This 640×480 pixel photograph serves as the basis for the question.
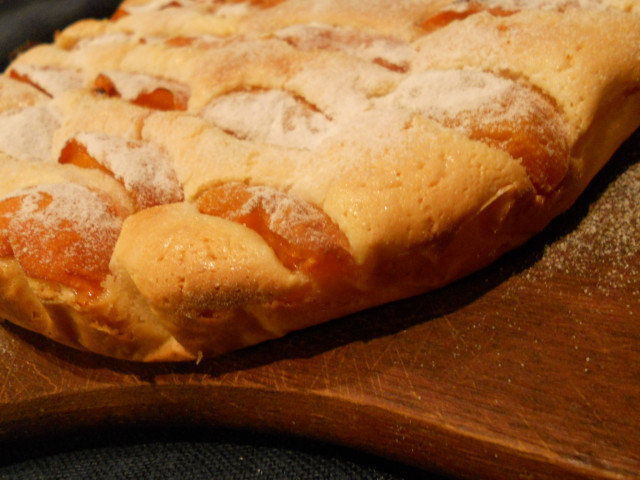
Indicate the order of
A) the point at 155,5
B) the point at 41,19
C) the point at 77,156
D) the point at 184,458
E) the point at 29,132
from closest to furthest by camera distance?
the point at 184,458
the point at 77,156
the point at 29,132
the point at 155,5
the point at 41,19

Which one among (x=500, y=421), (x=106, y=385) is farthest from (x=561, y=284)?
(x=106, y=385)

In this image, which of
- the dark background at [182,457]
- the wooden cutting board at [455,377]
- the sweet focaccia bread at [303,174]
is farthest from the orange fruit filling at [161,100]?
the dark background at [182,457]

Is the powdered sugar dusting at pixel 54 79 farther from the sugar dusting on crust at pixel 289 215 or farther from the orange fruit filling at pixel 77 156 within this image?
the sugar dusting on crust at pixel 289 215

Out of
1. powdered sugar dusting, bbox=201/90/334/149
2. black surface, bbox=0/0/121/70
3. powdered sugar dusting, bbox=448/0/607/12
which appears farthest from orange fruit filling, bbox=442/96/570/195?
black surface, bbox=0/0/121/70

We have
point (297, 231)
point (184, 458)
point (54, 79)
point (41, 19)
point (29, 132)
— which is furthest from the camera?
point (41, 19)

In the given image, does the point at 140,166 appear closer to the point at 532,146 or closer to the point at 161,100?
the point at 161,100

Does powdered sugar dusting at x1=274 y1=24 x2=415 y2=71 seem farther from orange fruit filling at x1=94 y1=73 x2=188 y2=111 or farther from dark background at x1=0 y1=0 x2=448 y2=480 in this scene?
dark background at x1=0 y1=0 x2=448 y2=480

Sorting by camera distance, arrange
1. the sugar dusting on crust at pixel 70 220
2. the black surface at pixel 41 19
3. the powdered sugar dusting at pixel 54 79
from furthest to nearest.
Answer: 1. the black surface at pixel 41 19
2. the powdered sugar dusting at pixel 54 79
3. the sugar dusting on crust at pixel 70 220

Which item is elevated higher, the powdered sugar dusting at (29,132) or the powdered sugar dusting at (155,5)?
the powdered sugar dusting at (155,5)

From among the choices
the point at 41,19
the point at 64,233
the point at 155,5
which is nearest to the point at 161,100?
the point at 64,233
